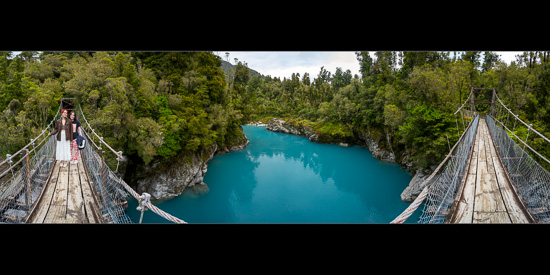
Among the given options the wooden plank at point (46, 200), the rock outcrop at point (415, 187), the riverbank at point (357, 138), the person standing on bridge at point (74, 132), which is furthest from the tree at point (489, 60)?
the wooden plank at point (46, 200)

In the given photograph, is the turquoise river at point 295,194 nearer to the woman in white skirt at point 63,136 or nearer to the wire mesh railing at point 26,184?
the wire mesh railing at point 26,184

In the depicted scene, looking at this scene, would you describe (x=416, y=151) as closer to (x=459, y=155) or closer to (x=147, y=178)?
(x=459, y=155)

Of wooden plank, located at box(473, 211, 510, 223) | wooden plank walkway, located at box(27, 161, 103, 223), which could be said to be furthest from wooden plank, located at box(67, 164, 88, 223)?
wooden plank, located at box(473, 211, 510, 223)

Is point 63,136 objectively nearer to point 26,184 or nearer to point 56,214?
point 26,184

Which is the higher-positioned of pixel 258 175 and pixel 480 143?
pixel 480 143

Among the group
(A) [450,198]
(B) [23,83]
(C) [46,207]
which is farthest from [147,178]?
(A) [450,198]
